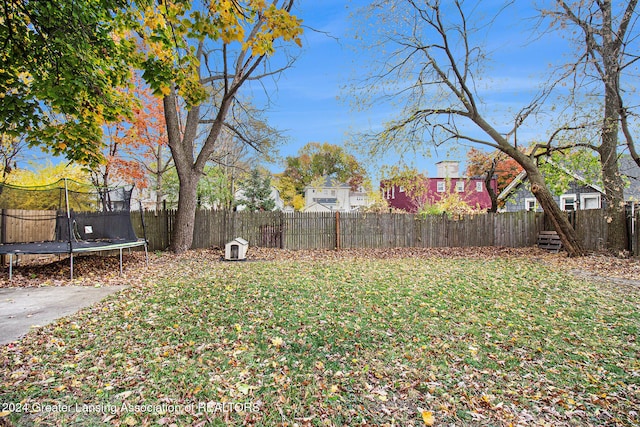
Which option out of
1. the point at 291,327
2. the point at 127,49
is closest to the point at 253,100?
the point at 127,49

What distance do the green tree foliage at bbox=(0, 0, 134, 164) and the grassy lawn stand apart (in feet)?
12.3

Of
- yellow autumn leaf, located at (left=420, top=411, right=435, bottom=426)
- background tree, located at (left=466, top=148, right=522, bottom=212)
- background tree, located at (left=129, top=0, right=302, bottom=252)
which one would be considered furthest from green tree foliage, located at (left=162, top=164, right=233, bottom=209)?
yellow autumn leaf, located at (left=420, top=411, right=435, bottom=426)

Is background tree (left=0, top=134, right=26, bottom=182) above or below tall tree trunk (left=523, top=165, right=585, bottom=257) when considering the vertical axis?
above

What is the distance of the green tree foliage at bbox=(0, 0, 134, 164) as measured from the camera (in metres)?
5.01

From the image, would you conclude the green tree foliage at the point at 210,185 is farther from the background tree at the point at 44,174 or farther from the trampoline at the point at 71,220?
the trampoline at the point at 71,220

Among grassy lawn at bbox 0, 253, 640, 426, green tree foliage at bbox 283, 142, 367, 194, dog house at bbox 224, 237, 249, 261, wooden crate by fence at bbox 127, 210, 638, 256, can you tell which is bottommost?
grassy lawn at bbox 0, 253, 640, 426

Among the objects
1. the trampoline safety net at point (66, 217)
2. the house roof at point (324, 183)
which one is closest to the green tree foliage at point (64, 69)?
the trampoline safety net at point (66, 217)

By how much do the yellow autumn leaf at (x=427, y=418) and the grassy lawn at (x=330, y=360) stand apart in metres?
0.01

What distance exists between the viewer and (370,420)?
2.32 meters

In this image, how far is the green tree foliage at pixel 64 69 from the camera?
5008 millimetres

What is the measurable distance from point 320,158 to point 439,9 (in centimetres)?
3867

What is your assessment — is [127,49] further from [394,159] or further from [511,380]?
[394,159]

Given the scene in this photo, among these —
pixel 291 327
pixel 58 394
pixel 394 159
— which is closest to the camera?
pixel 58 394

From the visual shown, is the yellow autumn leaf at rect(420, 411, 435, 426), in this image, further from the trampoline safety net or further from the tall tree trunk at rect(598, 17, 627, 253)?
the tall tree trunk at rect(598, 17, 627, 253)
